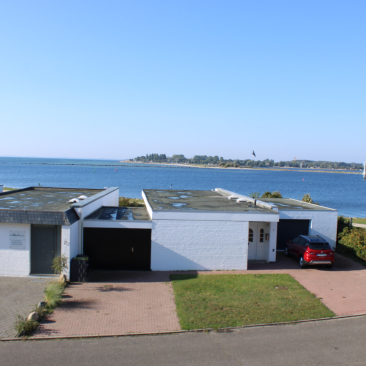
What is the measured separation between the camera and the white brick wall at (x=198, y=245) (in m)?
15.3

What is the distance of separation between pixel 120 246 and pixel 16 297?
15.7 ft

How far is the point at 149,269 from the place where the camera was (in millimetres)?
15375

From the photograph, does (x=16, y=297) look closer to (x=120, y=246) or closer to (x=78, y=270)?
(x=78, y=270)

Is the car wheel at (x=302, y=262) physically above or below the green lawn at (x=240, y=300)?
above

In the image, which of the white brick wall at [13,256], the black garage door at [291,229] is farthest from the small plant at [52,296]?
the black garage door at [291,229]

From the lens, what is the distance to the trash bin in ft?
44.0

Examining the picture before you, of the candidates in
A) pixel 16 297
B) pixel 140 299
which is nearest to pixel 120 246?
pixel 140 299

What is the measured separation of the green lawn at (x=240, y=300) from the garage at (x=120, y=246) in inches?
74.6

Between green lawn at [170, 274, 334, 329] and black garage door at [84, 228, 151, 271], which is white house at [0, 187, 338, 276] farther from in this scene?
green lawn at [170, 274, 334, 329]

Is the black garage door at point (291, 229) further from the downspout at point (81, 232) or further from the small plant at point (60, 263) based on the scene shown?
the small plant at point (60, 263)

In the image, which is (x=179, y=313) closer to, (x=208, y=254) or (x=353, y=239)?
(x=208, y=254)

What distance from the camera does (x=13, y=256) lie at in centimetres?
1373

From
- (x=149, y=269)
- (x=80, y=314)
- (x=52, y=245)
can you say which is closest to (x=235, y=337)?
(x=80, y=314)

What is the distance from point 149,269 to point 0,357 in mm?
7943
